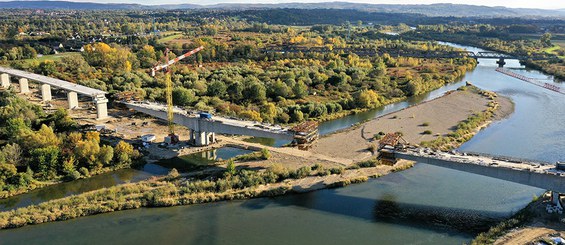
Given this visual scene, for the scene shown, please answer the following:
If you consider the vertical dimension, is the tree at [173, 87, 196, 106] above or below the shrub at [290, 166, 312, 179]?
above

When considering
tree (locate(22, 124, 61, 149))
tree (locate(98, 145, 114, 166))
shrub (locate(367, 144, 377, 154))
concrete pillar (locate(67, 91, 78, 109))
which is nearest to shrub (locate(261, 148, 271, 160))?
shrub (locate(367, 144, 377, 154))

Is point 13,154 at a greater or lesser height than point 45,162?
greater

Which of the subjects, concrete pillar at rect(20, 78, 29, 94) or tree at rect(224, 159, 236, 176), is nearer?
tree at rect(224, 159, 236, 176)

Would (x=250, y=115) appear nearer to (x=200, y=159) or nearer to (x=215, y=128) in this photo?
(x=215, y=128)

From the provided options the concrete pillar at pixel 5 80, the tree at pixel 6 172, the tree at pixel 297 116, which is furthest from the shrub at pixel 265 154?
the concrete pillar at pixel 5 80

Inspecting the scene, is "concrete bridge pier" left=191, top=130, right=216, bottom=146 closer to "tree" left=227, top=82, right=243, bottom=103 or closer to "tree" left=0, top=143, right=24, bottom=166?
"tree" left=0, top=143, right=24, bottom=166

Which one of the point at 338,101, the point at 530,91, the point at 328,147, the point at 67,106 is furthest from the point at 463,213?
the point at 530,91

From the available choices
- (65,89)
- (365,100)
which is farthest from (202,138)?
(365,100)
